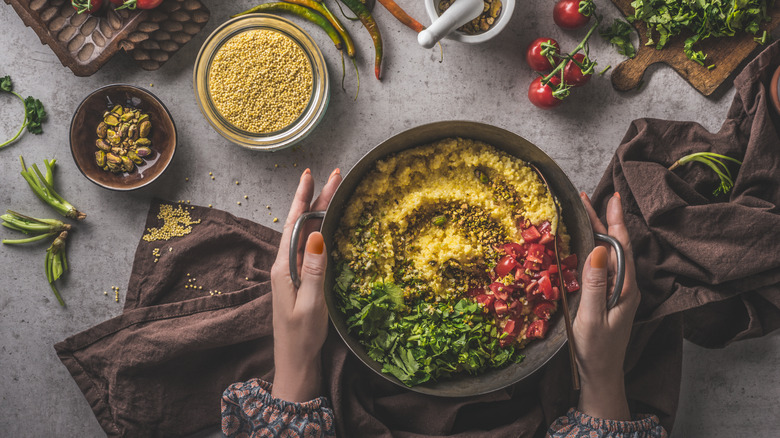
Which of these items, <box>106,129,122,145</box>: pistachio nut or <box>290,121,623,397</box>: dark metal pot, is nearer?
<box>290,121,623,397</box>: dark metal pot

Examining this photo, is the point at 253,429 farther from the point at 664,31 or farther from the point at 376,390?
the point at 664,31

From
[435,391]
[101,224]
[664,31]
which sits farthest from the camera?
[101,224]

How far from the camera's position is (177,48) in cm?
251

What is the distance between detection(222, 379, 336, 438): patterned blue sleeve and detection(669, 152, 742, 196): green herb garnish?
2008mm

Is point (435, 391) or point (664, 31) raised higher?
point (664, 31)

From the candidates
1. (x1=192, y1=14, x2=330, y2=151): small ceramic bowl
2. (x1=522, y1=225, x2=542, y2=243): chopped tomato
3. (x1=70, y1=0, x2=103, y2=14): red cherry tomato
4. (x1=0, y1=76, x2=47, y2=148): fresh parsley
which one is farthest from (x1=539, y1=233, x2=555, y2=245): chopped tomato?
(x1=0, y1=76, x2=47, y2=148): fresh parsley

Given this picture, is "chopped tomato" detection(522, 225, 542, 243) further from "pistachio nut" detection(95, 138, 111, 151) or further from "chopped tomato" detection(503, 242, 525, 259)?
"pistachio nut" detection(95, 138, 111, 151)

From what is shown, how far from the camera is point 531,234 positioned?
85.4 inches

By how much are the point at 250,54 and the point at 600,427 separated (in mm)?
2368

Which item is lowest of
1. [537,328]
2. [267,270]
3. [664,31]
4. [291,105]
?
[267,270]

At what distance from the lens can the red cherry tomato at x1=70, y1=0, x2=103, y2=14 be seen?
234 centimetres

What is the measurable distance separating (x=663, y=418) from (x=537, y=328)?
2.62 feet

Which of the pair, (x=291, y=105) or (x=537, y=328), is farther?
(x=291, y=105)

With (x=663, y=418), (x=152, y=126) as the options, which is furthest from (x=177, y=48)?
(x=663, y=418)
